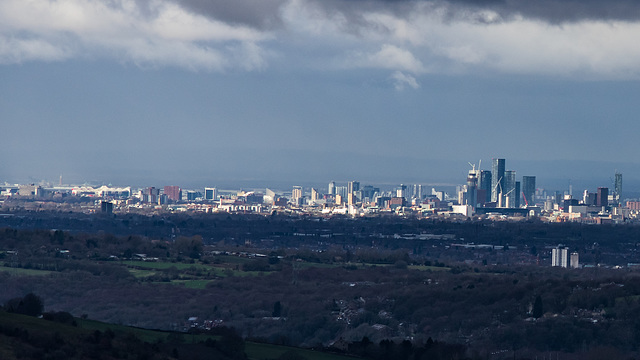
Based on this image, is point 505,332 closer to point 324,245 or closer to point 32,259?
point 32,259

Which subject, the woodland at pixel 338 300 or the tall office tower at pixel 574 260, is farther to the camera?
the tall office tower at pixel 574 260

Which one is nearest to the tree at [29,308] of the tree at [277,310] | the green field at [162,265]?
the tree at [277,310]

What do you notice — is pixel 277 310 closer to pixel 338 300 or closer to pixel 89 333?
pixel 338 300

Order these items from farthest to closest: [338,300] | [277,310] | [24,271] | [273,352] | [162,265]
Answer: [162,265] < [24,271] < [338,300] < [277,310] < [273,352]

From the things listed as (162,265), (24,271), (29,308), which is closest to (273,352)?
(29,308)

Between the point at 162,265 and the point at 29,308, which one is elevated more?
the point at 162,265

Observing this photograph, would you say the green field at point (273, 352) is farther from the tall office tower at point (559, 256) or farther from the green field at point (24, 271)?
the tall office tower at point (559, 256)

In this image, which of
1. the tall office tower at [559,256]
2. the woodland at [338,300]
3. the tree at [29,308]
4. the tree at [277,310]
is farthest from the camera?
the tall office tower at [559,256]

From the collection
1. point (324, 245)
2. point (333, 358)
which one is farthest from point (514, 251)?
point (333, 358)

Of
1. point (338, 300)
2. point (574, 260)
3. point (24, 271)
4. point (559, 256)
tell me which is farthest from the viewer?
point (559, 256)
